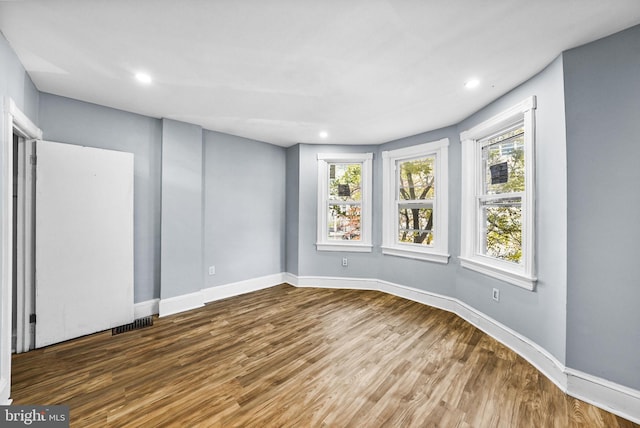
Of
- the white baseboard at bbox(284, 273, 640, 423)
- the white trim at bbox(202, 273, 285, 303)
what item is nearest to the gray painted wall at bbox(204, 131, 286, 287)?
the white trim at bbox(202, 273, 285, 303)

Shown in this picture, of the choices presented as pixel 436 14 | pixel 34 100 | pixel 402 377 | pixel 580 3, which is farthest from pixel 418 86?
pixel 34 100

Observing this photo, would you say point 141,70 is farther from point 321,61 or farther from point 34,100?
point 321,61

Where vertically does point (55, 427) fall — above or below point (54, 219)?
below

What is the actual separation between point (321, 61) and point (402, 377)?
2566 mm

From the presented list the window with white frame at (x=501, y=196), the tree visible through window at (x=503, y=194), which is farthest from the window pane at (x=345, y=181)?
the tree visible through window at (x=503, y=194)

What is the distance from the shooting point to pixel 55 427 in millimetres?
1521

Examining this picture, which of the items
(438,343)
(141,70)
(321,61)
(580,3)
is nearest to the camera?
(580,3)

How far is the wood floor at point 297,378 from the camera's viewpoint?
1.62m

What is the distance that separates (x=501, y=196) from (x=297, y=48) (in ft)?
7.98

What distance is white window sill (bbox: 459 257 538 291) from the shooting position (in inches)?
86.7

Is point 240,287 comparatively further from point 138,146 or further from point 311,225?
point 138,146

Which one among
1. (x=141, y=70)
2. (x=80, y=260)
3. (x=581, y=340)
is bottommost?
(x=581, y=340)

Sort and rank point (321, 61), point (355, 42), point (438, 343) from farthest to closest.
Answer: point (438, 343), point (321, 61), point (355, 42)

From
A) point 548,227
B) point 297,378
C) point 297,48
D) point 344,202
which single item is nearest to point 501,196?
point 548,227
